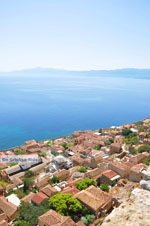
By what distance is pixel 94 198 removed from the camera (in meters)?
15.4

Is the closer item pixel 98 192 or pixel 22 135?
pixel 98 192

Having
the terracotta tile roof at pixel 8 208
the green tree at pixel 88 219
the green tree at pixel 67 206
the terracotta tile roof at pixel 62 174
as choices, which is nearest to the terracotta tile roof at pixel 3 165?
the terracotta tile roof at pixel 62 174

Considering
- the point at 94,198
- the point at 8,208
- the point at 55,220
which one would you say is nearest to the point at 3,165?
the point at 8,208

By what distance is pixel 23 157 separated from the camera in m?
30.4

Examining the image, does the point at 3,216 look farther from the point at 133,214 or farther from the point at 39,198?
the point at 133,214

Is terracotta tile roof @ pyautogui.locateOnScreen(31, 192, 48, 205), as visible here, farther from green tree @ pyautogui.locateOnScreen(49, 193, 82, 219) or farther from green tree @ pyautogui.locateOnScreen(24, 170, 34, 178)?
green tree @ pyautogui.locateOnScreen(24, 170, 34, 178)

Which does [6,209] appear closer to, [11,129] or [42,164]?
[42,164]

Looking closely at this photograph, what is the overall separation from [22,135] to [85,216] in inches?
1943

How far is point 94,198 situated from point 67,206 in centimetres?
242

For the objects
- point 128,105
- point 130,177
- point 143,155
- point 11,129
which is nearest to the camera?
point 130,177

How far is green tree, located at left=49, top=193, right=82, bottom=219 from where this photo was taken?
14633mm

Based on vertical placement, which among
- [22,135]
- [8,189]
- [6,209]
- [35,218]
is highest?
[35,218]

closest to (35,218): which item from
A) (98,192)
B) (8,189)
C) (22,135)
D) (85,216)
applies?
(85,216)

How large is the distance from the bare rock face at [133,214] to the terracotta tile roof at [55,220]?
9867 millimetres
